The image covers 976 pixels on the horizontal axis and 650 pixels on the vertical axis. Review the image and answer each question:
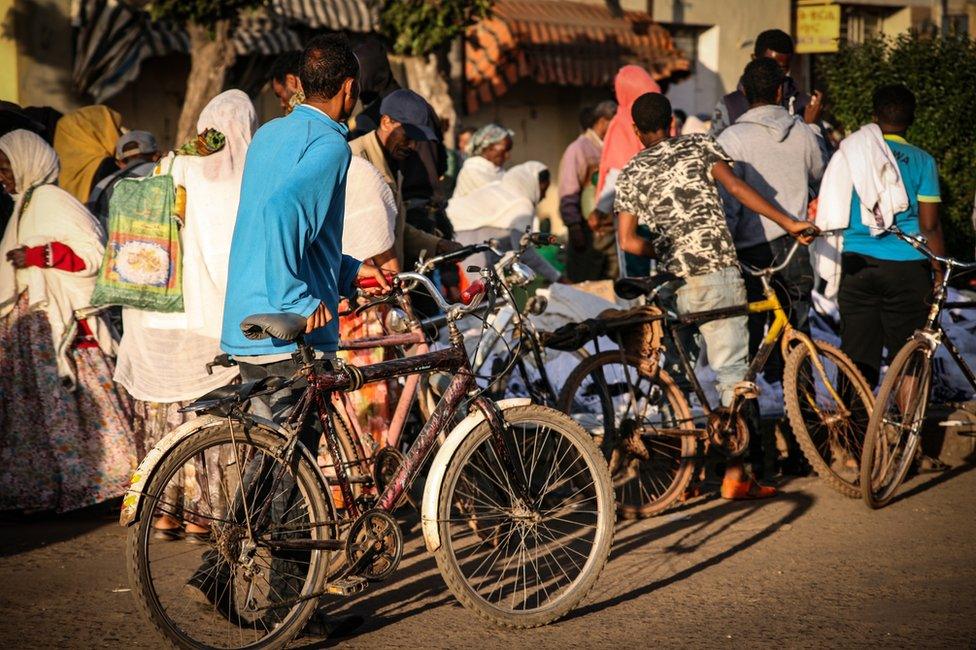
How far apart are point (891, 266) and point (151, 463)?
481 centimetres

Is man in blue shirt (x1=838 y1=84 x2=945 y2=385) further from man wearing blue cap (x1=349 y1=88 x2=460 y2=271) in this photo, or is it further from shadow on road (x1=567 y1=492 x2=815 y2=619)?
man wearing blue cap (x1=349 y1=88 x2=460 y2=271)

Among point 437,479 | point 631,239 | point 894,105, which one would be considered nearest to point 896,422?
point 631,239

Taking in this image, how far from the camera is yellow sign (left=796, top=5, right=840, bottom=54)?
765 inches

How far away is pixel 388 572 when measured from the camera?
466 centimetres

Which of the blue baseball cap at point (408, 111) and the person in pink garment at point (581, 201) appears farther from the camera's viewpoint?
the person in pink garment at point (581, 201)

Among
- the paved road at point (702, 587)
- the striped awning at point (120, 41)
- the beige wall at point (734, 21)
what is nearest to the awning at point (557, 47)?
the beige wall at point (734, 21)

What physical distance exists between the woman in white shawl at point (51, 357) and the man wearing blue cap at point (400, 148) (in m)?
1.61

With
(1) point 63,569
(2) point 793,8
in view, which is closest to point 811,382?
(1) point 63,569

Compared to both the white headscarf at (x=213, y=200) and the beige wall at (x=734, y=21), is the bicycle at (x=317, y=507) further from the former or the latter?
the beige wall at (x=734, y=21)

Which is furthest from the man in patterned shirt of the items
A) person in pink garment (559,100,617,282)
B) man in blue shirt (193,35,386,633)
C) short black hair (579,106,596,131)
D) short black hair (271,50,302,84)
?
short black hair (579,106,596,131)

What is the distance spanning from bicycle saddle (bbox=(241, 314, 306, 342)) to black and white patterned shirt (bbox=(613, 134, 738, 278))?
10.3 feet

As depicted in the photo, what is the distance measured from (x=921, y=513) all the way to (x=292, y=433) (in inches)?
147

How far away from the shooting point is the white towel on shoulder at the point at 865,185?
746 cm

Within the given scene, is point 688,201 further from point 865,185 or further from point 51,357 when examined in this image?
point 51,357
